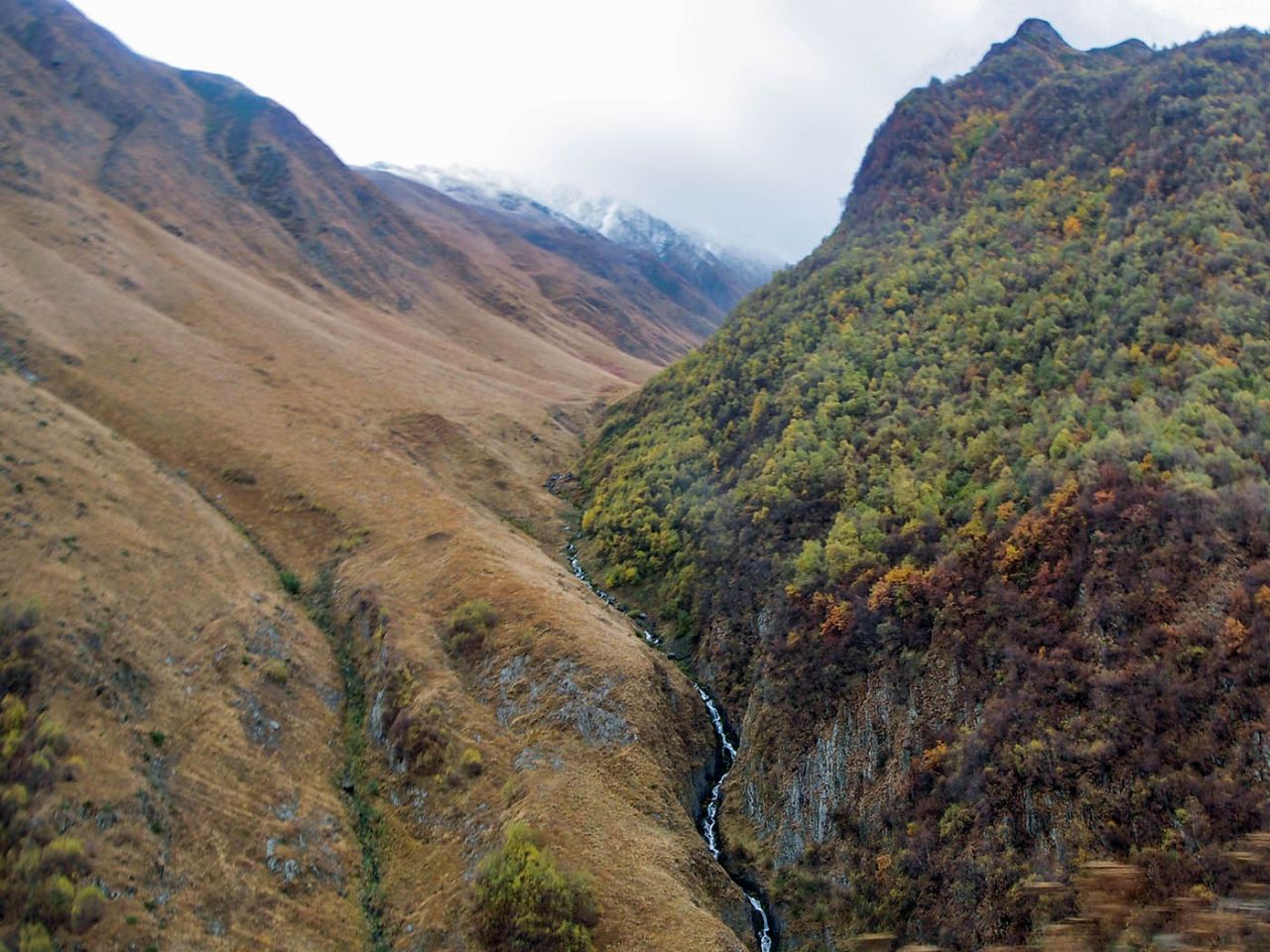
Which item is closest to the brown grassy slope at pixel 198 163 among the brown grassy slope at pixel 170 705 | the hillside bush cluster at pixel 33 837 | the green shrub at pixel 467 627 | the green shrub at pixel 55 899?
the brown grassy slope at pixel 170 705

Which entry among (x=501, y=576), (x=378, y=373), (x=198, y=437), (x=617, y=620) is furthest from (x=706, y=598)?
(x=378, y=373)

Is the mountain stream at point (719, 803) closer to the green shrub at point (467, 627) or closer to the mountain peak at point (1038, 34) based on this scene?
the green shrub at point (467, 627)

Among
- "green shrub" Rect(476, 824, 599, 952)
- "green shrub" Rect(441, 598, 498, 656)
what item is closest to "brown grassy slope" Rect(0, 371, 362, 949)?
"green shrub" Rect(476, 824, 599, 952)

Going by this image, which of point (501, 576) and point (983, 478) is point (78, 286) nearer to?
point (501, 576)

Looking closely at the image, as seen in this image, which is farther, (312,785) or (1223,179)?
(1223,179)

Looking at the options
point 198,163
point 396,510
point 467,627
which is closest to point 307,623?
point 467,627
